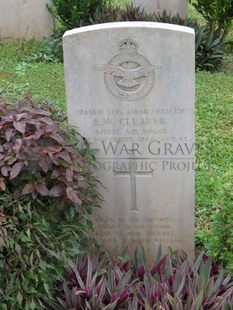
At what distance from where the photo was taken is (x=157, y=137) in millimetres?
3754

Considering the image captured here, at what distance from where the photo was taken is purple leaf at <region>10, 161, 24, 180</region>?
307 centimetres

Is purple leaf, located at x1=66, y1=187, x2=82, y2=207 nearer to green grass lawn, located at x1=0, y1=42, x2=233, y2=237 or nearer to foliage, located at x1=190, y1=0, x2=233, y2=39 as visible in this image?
green grass lawn, located at x1=0, y1=42, x2=233, y2=237

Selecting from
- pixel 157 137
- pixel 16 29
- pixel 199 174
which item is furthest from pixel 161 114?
pixel 16 29

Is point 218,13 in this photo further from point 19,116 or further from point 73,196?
point 73,196

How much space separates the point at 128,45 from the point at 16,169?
3.33 feet

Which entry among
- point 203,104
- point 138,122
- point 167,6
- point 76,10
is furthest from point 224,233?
point 76,10

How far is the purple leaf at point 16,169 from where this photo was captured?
3070mm

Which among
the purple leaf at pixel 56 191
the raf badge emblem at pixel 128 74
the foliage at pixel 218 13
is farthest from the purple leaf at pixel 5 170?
the foliage at pixel 218 13

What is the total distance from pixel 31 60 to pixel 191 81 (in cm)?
519

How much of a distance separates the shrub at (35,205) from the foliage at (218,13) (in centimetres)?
572

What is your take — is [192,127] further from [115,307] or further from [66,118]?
[115,307]

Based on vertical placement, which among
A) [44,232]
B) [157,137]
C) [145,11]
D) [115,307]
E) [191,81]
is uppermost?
[145,11]

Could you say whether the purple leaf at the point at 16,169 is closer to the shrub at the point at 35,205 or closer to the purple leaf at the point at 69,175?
the shrub at the point at 35,205

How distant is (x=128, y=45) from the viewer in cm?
356
